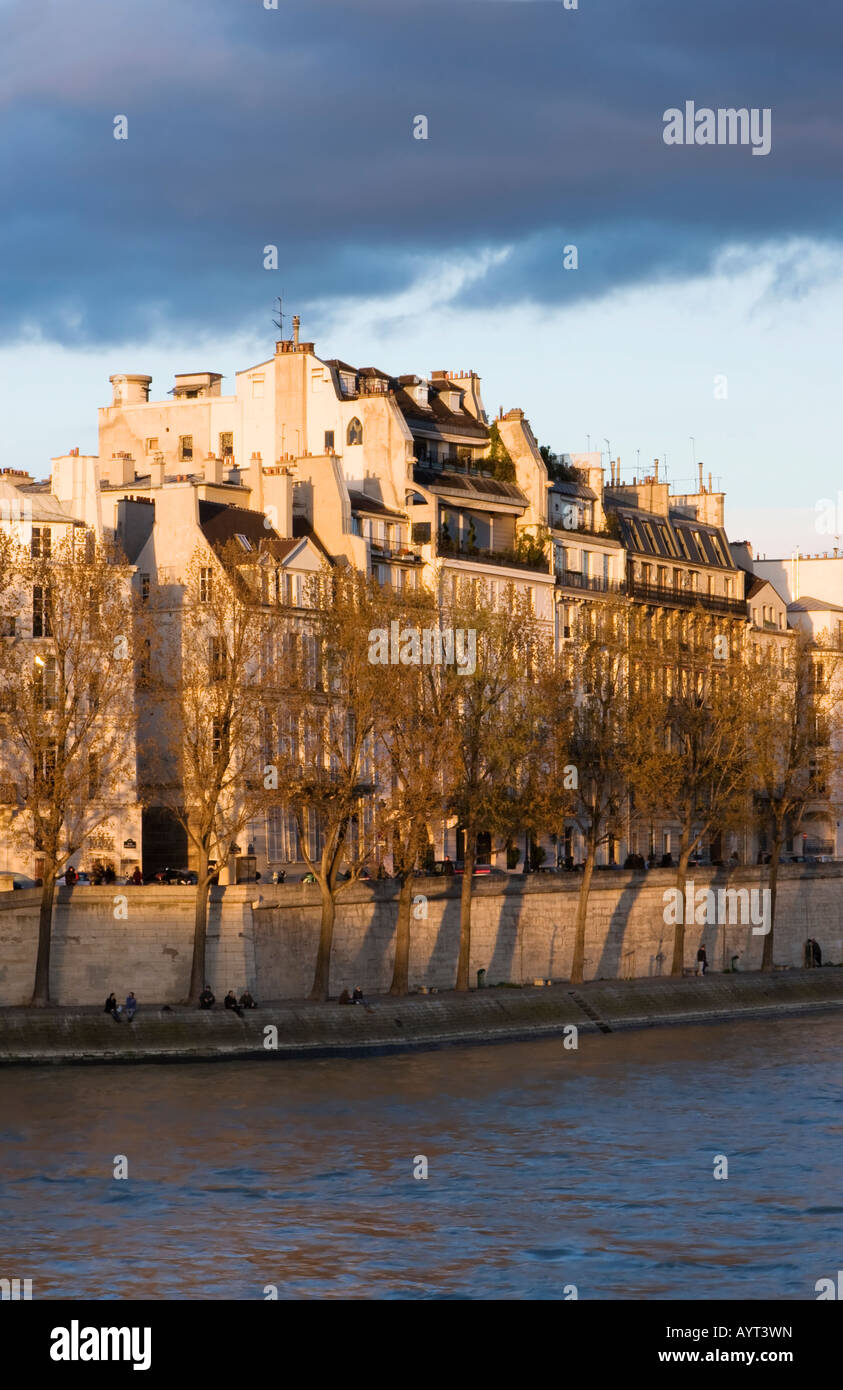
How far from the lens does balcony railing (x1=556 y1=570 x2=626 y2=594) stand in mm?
99250

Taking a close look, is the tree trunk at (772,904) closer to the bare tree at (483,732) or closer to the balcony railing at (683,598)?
the bare tree at (483,732)

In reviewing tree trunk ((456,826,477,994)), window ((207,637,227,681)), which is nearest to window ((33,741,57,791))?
window ((207,637,227,681))

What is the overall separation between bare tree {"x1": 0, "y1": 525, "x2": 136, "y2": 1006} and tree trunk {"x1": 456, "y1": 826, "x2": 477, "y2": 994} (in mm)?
11005

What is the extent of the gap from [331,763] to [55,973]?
32.6 ft

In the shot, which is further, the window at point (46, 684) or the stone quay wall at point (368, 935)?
the stone quay wall at point (368, 935)

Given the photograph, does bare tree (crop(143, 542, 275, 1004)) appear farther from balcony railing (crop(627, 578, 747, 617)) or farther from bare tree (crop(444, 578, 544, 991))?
balcony railing (crop(627, 578, 747, 617))

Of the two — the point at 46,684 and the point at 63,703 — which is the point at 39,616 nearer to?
the point at 46,684

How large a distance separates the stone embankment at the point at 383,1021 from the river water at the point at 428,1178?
4.06ft

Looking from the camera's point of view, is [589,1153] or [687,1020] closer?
[589,1153]

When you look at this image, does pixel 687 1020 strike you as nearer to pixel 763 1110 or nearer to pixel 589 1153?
pixel 763 1110

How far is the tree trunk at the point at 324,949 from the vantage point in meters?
69.2

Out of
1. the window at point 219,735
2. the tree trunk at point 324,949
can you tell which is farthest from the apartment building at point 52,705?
the tree trunk at point 324,949
